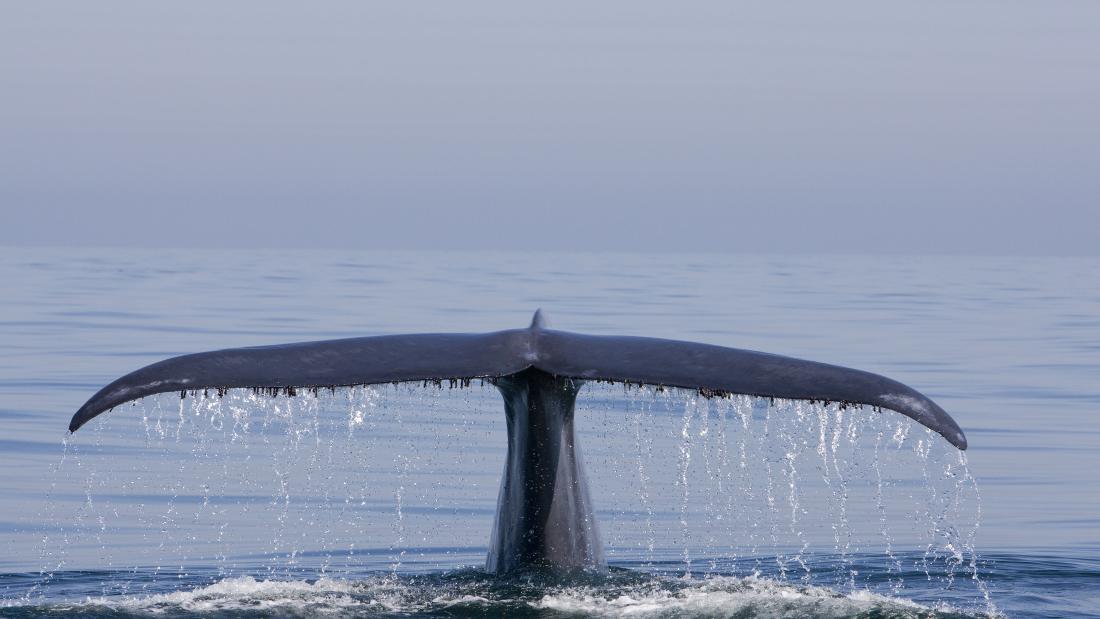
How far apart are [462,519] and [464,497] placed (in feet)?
3.08

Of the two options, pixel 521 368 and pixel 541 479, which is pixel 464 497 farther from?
pixel 521 368

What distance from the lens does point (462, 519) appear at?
1144 centimetres

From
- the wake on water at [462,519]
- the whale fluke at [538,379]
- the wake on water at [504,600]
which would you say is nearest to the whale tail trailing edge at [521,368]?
the whale fluke at [538,379]

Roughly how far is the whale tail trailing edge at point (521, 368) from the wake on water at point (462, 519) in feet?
0.35

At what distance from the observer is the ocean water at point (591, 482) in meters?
7.62

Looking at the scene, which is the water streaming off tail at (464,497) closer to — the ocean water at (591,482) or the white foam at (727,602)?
the ocean water at (591,482)

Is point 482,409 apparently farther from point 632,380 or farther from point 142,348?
point 632,380

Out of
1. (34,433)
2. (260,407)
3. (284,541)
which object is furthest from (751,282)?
(284,541)

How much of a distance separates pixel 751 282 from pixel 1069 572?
46.5 m

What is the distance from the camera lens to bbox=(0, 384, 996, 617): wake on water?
24.2 feet

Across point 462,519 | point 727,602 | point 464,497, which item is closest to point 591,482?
point 464,497

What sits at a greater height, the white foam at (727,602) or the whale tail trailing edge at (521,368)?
the whale tail trailing edge at (521,368)

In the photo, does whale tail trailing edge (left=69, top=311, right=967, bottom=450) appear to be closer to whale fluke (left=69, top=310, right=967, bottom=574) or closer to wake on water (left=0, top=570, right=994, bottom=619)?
whale fluke (left=69, top=310, right=967, bottom=574)

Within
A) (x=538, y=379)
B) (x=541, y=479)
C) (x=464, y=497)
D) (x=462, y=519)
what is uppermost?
(x=538, y=379)
